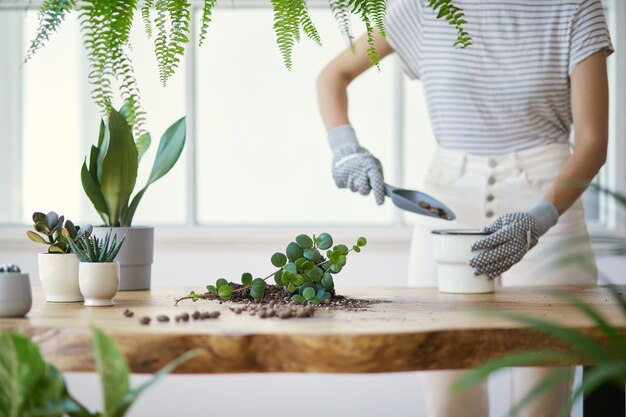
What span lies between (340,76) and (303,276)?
2.87 feet

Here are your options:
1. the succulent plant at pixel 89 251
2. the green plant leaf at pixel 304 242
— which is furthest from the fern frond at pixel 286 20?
the succulent plant at pixel 89 251

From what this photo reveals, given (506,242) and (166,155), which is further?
(166,155)

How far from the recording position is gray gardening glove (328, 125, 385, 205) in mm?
1750

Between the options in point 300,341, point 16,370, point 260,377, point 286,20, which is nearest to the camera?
point 16,370

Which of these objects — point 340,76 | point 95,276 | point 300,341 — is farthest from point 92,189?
point 340,76

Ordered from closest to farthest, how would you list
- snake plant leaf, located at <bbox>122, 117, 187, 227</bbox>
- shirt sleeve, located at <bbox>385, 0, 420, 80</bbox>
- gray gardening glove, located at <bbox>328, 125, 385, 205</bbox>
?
snake plant leaf, located at <bbox>122, 117, 187, 227</bbox>
gray gardening glove, located at <bbox>328, 125, 385, 205</bbox>
shirt sleeve, located at <bbox>385, 0, 420, 80</bbox>

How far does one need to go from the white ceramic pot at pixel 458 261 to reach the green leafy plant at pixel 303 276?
207mm

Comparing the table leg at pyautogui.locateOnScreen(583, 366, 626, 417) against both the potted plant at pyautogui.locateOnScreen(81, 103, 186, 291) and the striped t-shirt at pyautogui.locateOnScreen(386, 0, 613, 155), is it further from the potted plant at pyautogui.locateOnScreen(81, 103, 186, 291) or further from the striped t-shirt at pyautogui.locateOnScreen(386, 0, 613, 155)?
the potted plant at pyautogui.locateOnScreen(81, 103, 186, 291)

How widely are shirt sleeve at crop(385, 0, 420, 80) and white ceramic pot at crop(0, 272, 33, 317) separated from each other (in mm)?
1177

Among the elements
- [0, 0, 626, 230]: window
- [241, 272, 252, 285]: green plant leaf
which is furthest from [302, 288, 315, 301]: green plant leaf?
[0, 0, 626, 230]: window

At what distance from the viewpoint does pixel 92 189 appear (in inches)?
62.5

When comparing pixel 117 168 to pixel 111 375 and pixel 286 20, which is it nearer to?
pixel 286 20

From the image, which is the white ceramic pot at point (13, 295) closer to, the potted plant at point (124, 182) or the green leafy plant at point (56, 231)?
the green leafy plant at point (56, 231)

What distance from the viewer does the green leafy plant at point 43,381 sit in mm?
797
